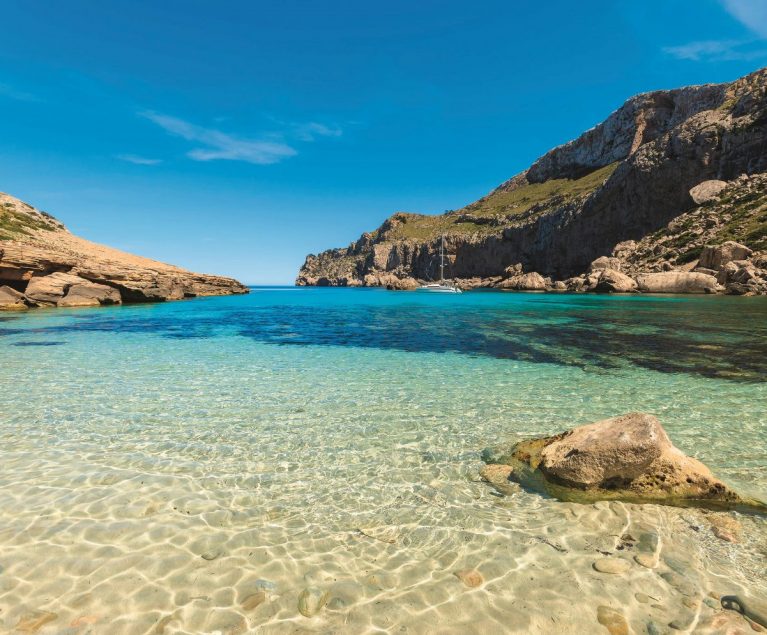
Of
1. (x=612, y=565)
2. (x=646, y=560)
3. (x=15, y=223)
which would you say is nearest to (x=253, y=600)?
(x=612, y=565)

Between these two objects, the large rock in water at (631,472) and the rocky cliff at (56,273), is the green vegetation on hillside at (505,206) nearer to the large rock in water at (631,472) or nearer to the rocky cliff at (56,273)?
the rocky cliff at (56,273)

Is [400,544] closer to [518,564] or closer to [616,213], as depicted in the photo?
[518,564]

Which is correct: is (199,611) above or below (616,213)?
below

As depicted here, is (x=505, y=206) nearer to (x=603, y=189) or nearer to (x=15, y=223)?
(x=603, y=189)

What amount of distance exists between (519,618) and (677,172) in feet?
331

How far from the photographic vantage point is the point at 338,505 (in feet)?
17.1

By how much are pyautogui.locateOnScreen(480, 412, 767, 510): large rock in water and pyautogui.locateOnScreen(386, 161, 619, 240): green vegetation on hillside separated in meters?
124

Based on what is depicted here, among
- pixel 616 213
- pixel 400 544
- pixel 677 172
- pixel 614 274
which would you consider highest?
pixel 677 172

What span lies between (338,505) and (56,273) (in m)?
46.9

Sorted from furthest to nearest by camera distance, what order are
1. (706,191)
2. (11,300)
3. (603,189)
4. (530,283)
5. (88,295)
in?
(530,283)
(603,189)
(706,191)
(88,295)
(11,300)

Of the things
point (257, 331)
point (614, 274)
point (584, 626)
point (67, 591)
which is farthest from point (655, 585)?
point (614, 274)

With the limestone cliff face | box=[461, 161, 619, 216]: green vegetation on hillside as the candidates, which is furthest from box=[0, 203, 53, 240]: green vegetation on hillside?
box=[461, 161, 619, 216]: green vegetation on hillside

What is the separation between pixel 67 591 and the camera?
3.64 m

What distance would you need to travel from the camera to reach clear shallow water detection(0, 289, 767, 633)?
11.5ft
